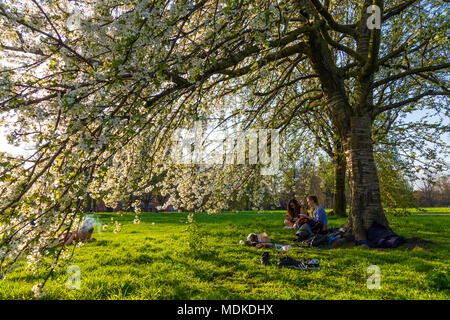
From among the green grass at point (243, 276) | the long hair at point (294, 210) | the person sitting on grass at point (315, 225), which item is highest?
the long hair at point (294, 210)

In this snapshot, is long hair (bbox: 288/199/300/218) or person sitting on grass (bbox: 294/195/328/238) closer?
person sitting on grass (bbox: 294/195/328/238)

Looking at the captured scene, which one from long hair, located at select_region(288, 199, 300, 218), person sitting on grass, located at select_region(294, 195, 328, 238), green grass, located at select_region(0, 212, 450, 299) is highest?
long hair, located at select_region(288, 199, 300, 218)

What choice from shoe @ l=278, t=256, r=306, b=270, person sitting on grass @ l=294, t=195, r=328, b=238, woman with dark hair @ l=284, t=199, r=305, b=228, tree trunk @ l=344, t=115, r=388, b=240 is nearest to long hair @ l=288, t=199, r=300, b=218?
woman with dark hair @ l=284, t=199, r=305, b=228

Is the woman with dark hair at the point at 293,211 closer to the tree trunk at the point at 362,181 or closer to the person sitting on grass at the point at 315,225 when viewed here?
the person sitting on grass at the point at 315,225

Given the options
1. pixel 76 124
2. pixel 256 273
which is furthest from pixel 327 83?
pixel 76 124

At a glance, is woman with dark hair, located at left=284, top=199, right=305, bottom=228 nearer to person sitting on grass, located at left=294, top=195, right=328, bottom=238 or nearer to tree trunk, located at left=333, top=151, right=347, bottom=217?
person sitting on grass, located at left=294, top=195, right=328, bottom=238

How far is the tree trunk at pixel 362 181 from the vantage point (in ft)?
21.3

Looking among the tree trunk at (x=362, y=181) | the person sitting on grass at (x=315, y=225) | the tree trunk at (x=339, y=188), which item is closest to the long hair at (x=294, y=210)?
the person sitting on grass at (x=315, y=225)

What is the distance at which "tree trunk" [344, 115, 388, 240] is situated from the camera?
255 inches

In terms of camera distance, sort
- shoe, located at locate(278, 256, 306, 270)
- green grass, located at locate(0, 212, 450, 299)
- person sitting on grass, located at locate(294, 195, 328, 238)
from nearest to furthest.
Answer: green grass, located at locate(0, 212, 450, 299), shoe, located at locate(278, 256, 306, 270), person sitting on grass, located at locate(294, 195, 328, 238)

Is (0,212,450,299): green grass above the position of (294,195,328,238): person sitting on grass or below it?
below

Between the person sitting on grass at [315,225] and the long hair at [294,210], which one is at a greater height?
the long hair at [294,210]
